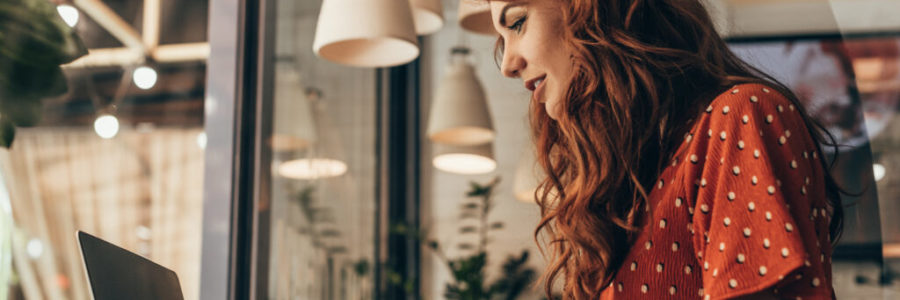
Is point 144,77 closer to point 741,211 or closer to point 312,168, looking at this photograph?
point 312,168

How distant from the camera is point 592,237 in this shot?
0.97 m

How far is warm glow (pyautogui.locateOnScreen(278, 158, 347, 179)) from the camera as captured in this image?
2.10 meters

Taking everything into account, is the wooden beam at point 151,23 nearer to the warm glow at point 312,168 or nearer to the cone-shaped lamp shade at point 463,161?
the warm glow at point 312,168

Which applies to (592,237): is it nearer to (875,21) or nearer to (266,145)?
(266,145)

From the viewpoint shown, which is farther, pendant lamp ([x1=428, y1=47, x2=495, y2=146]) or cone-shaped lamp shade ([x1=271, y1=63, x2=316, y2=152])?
pendant lamp ([x1=428, y1=47, x2=495, y2=146])

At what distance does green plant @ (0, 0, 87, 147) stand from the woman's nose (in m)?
0.62

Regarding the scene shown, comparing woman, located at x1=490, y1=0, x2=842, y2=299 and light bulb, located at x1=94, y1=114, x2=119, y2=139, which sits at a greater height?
light bulb, located at x1=94, y1=114, x2=119, y2=139

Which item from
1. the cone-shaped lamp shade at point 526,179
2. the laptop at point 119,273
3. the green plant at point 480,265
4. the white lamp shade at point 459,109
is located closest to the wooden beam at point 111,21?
the laptop at point 119,273

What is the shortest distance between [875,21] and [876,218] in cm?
71

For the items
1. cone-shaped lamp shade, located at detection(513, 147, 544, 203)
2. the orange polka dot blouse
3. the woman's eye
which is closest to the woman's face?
the woman's eye

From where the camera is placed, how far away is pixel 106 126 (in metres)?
1.37

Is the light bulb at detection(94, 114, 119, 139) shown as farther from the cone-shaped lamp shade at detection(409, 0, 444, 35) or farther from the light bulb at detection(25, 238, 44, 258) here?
the cone-shaped lamp shade at detection(409, 0, 444, 35)

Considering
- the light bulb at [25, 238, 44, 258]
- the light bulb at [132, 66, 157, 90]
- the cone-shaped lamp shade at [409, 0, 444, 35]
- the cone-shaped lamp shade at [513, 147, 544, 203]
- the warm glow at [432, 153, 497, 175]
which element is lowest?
the cone-shaped lamp shade at [513, 147, 544, 203]

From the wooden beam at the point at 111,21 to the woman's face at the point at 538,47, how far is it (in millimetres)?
706
